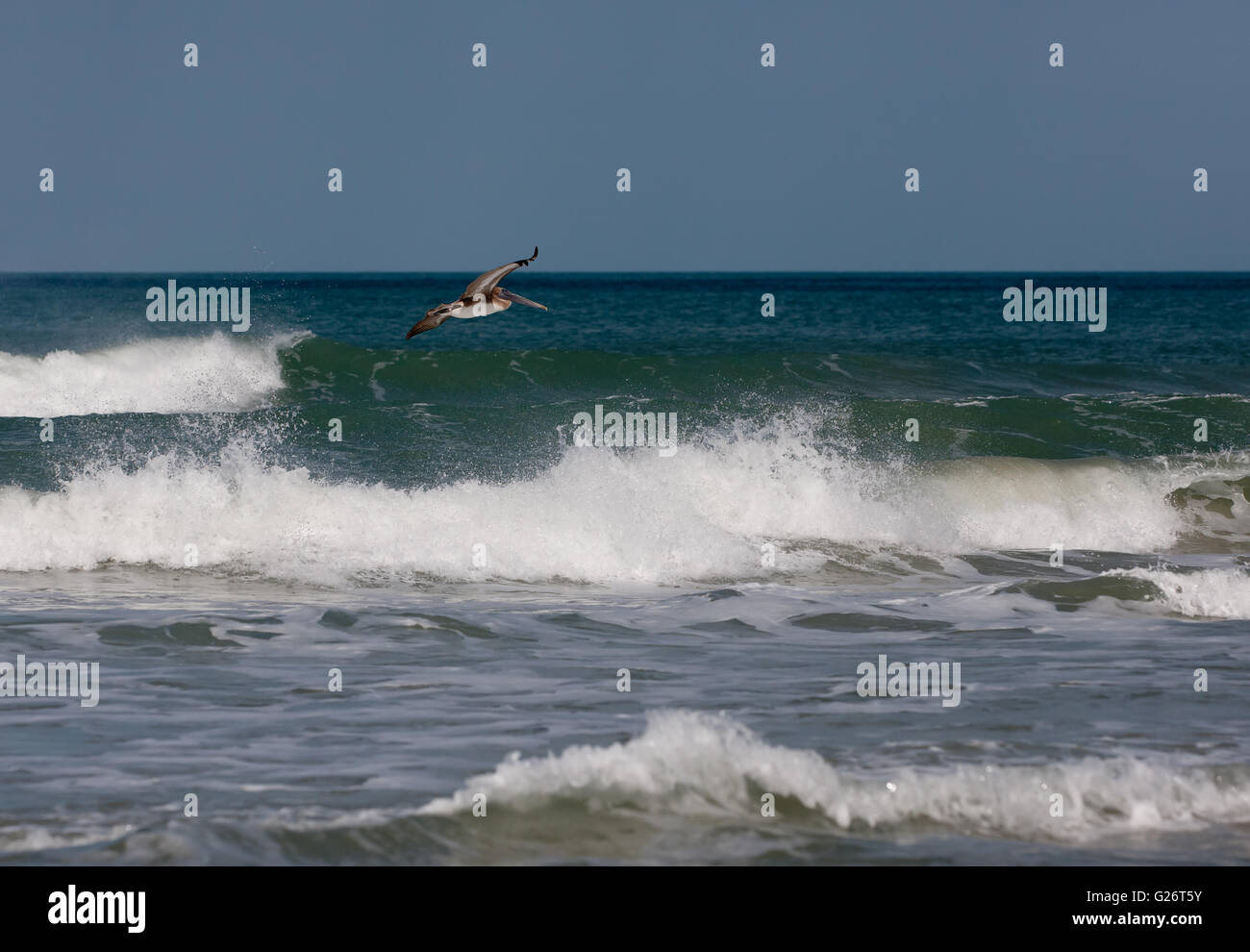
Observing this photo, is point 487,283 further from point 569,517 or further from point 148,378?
point 148,378

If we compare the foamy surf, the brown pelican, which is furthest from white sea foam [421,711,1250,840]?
the foamy surf

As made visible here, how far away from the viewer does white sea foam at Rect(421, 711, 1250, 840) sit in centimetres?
589

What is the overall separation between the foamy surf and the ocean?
86 mm

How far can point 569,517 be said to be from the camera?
13.5 meters

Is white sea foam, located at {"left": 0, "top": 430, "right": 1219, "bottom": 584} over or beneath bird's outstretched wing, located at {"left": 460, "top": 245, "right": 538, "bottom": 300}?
beneath

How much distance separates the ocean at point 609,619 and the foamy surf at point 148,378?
0.09m

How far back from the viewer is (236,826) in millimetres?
5633

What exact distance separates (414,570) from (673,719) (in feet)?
19.9

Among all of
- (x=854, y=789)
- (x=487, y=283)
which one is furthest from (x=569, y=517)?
(x=854, y=789)

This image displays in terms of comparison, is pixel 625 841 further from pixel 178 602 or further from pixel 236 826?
pixel 178 602

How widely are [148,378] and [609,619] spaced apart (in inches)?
684

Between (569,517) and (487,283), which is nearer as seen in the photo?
(487,283)

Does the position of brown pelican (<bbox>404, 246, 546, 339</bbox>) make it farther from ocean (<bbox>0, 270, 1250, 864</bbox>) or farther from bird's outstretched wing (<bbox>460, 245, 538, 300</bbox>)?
ocean (<bbox>0, 270, 1250, 864</bbox>)
